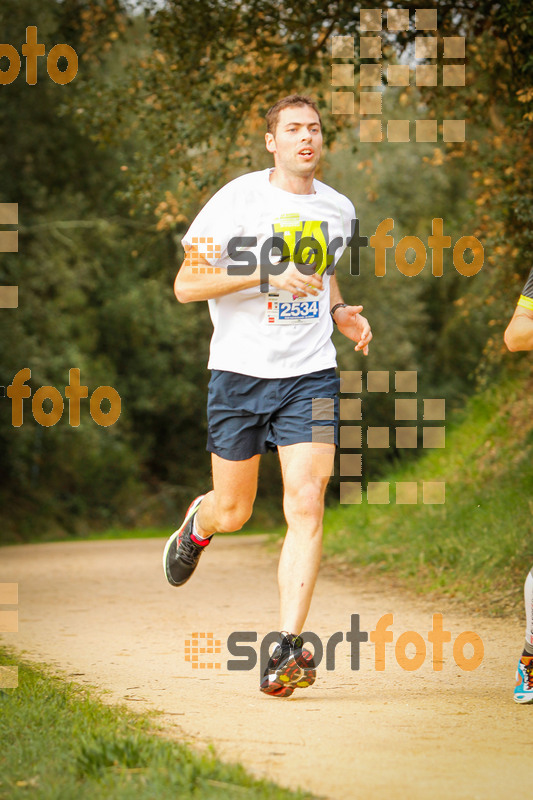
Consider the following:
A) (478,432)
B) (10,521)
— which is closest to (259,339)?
(478,432)

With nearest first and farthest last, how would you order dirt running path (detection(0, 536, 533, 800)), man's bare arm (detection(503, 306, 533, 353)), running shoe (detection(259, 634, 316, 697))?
dirt running path (detection(0, 536, 533, 800)) < man's bare arm (detection(503, 306, 533, 353)) < running shoe (detection(259, 634, 316, 697))

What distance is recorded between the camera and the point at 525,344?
4.44 meters

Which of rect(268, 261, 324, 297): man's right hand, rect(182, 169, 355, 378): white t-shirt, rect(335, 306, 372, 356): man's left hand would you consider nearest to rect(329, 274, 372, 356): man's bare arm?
rect(335, 306, 372, 356): man's left hand

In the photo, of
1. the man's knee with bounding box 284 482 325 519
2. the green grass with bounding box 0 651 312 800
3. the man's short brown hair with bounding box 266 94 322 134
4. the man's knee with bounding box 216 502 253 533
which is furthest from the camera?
the man's knee with bounding box 216 502 253 533

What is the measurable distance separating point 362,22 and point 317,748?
6.58 metres

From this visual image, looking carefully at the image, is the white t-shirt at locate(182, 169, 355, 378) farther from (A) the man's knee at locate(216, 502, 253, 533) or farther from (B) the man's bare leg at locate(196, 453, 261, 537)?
(A) the man's knee at locate(216, 502, 253, 533)

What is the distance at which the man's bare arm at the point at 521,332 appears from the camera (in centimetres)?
444

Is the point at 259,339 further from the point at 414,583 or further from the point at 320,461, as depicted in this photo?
the point at 414,583

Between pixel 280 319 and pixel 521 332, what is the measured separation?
3.77 feet

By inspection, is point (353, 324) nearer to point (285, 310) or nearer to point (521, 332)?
point (285, 310)

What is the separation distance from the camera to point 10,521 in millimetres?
24359

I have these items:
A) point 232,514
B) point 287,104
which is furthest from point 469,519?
point 287,104

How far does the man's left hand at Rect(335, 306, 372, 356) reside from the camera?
5117mm

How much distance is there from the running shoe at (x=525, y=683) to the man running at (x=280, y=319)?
98 centimetres
